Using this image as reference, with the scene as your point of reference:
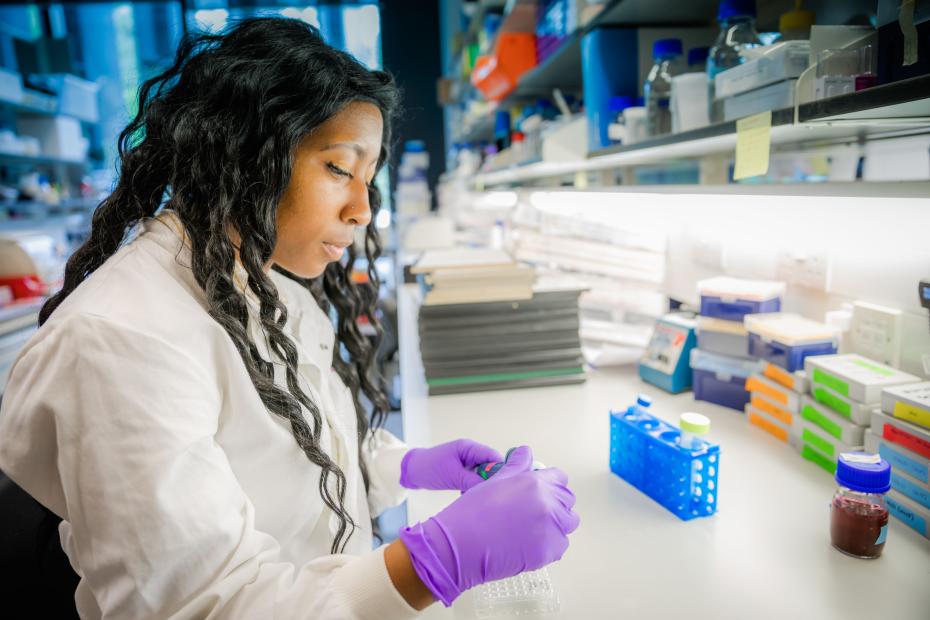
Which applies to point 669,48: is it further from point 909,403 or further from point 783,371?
point 909,403

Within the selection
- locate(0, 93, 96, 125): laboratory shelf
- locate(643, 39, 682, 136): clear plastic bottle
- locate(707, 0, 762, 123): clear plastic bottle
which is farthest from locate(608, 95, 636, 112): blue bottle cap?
locate(0, 93, 96, 125): laboratory shelf

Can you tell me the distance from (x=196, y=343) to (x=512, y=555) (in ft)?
1.71

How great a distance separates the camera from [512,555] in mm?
817

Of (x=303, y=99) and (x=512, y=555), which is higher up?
(x=303, y=99)

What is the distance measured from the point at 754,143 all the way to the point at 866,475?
21.2 inches

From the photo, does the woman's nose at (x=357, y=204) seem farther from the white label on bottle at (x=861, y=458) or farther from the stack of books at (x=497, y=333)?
the white label on bottle at (x=861, y=458)

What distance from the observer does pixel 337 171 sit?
1.06m

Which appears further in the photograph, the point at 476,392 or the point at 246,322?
the point at 476,392

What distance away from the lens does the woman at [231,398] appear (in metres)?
0.72

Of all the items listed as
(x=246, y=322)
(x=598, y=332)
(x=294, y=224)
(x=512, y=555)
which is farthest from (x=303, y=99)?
(x=598, y=332)

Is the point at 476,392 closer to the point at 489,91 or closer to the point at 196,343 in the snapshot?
the point at 196,343

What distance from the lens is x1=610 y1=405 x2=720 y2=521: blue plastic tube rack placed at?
1.08 meters

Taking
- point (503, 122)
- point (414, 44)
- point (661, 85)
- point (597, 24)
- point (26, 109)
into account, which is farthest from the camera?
point (414, 44)

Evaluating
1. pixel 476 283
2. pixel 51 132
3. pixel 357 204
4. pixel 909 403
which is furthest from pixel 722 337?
pixel 51 132
